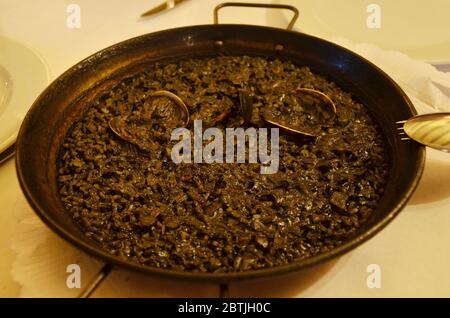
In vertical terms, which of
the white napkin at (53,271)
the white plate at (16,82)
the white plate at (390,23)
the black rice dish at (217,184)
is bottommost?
the white napkin at (53,271)

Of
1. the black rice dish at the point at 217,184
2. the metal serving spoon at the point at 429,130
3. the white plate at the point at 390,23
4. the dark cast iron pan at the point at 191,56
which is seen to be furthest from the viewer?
the white plate at the point at 390,23

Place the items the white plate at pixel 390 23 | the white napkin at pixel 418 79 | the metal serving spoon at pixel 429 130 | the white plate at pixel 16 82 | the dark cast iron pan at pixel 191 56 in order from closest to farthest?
the dark cast iron pan at pixel 191 56
the metal serving spoon at pixel 429 130
the white plate at pixel 16 82
the white napkin at pixel 418 79
the white plate at pixel 390 23

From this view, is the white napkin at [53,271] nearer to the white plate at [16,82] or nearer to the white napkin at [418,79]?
the white plate at [16,82]

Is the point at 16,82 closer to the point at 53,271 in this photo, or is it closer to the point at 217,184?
the point at 53,271

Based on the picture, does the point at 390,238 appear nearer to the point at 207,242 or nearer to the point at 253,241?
the point at 253,241

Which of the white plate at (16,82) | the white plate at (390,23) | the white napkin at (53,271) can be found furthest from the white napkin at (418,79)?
the white plate at (16,82)

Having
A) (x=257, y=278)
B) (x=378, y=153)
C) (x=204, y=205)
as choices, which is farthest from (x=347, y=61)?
(x=257, y=278)
